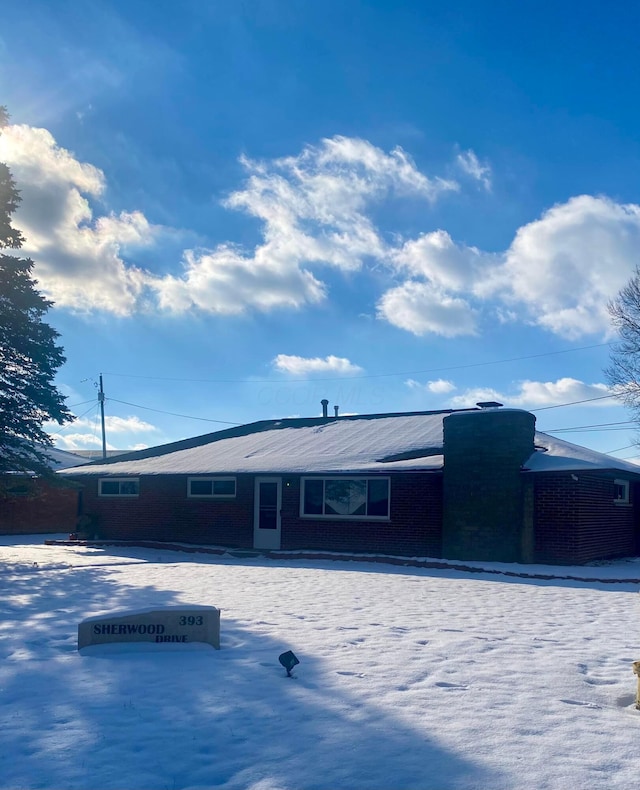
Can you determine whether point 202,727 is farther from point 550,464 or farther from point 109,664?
point 550,464

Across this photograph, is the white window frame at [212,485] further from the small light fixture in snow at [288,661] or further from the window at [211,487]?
the small light fixture in snow at [288,661]

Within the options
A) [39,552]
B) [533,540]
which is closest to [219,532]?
[39,552]

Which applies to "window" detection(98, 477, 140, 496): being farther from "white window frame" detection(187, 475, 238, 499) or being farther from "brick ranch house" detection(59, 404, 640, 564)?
"white window frame" detection(187, 475, 238, 499)

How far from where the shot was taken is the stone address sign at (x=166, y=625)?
Result: 24.4ft

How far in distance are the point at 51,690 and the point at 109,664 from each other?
2.93 feet

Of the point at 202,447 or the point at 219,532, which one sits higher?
the point at 202,447

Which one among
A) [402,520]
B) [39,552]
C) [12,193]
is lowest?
[39,552]

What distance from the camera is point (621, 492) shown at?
20.4m

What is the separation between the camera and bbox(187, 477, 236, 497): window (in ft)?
71.3

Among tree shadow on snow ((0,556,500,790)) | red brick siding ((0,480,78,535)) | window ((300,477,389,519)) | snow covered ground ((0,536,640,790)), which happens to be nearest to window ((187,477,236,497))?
window ((300,477,389,519))

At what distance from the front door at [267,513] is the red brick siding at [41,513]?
13847 mm

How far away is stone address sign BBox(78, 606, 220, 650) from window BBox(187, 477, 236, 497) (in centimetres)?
1406

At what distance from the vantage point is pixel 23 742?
4.88m

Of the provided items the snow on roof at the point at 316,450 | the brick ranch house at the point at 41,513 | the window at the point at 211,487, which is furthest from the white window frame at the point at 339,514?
the brick ranch house at the point at 41,513
